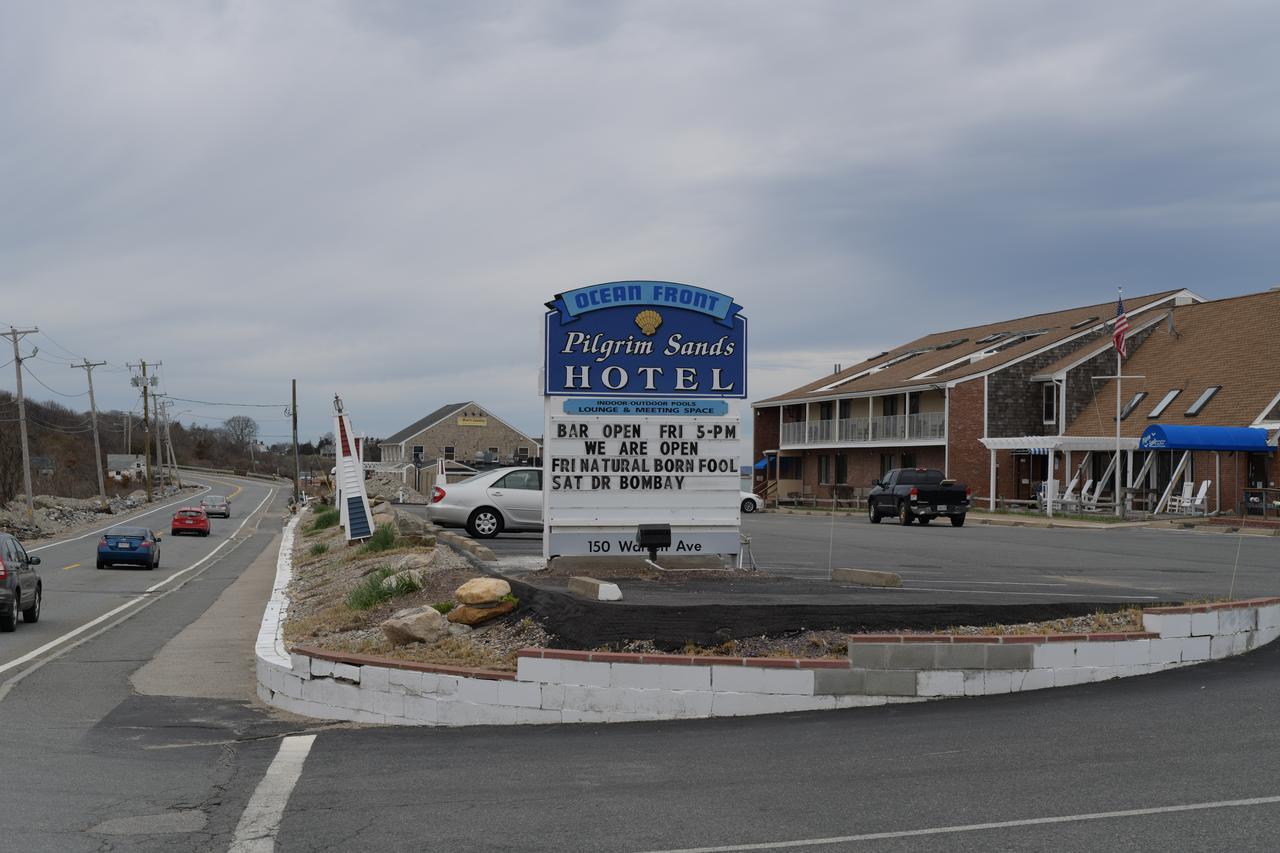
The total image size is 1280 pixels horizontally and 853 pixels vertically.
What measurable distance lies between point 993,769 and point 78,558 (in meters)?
40.1

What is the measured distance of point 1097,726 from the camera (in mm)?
8305

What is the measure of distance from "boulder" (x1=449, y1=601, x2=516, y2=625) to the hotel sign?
11.8 feet

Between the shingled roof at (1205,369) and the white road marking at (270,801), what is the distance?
124 feet

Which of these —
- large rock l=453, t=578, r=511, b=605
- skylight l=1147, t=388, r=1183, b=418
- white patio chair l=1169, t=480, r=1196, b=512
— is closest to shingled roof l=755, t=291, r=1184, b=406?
skylight l=1147, t=388, r=1183, b=418

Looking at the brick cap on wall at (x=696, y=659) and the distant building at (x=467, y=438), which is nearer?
the brick cap on wall at (x=696, y=659)

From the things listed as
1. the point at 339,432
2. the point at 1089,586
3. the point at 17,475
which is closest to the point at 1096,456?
the point at 339,432

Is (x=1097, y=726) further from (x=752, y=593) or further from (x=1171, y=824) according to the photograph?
(x=752, y=593)

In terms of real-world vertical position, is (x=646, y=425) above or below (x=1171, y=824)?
above

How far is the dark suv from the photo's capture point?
60.6 feet

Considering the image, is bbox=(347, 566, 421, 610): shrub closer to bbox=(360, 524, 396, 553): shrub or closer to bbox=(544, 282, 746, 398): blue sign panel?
bbox=(544, 282, 746, 398): blue sign panel

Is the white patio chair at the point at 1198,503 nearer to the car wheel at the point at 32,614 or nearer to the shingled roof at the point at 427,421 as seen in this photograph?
the car wheel at the point at 32,614

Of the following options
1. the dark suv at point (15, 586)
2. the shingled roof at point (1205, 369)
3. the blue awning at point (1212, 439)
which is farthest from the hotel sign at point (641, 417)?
the shingled roof at point (1205, 369)

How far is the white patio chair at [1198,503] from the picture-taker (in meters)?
38.0

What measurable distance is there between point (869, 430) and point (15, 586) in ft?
142
